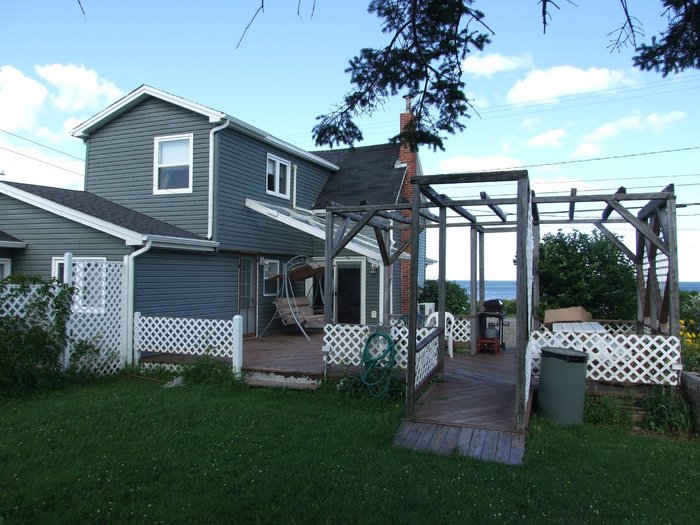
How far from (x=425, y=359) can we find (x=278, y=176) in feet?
27.6

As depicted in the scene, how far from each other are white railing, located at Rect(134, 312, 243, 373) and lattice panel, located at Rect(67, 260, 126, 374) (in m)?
0.34

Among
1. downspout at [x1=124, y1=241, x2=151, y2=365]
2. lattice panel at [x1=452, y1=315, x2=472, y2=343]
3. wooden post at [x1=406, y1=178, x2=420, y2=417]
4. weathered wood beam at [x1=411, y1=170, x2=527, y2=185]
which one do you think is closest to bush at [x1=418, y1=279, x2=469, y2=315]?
lattice panel at [x1=452, y1=315, x2=472, y2=343]

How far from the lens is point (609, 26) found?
13.8ft

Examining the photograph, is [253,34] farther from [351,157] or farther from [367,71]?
[351,157]

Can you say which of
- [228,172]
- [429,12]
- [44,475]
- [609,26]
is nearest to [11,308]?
[44,475]

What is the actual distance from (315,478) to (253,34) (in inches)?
141

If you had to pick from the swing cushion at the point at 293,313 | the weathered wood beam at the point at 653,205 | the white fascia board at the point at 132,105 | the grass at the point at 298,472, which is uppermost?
the white fascia board at the point at 132,105

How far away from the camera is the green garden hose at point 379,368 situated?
23.7 feet

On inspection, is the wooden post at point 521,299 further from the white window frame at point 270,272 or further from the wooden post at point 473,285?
the white window frame at point 270,272

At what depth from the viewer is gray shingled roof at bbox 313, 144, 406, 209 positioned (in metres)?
15.1

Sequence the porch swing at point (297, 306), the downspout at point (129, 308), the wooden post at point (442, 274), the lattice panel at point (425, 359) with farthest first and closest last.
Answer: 1. the porch swing at point (297, 306)
2. the downspout at point (129, 308)
3. the wooden post at point (442, 274)
4. the lattice panel at point (425, 359)

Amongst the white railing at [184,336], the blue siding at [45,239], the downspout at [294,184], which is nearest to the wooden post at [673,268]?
the white railing at [184,336]

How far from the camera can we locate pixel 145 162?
41.5 ft

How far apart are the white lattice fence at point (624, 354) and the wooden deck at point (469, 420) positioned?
922mm
